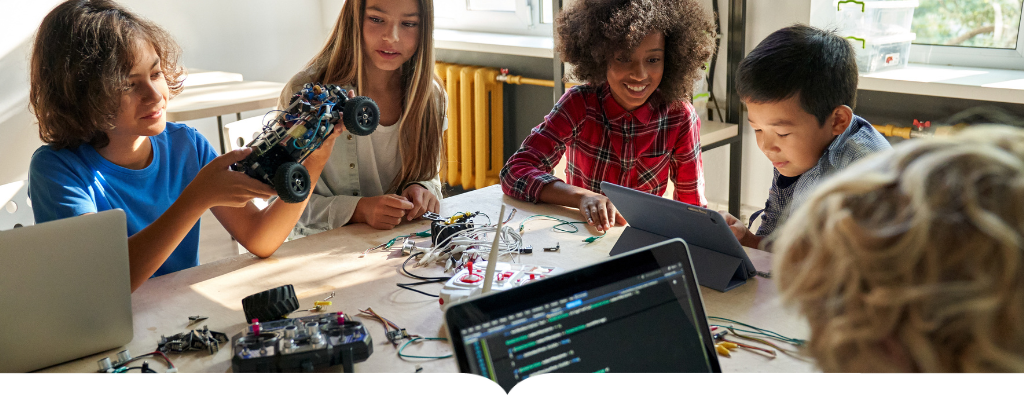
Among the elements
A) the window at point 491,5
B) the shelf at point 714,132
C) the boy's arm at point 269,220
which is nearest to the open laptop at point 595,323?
the boy's arm at point 269,220

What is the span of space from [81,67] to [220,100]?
4.23ft

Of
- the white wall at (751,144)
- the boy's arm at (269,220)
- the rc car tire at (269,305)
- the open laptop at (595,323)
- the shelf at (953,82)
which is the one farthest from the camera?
the white wall at (751,144)

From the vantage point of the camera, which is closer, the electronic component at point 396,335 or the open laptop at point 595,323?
the open laptop at point 595,323

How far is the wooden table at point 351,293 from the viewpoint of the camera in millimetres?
819

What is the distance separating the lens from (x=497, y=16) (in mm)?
3082

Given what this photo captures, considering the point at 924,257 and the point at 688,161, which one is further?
the point at 688,161

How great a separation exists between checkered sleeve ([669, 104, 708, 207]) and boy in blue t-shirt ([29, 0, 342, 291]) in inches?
32.6

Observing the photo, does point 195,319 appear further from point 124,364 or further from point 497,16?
point 497,16

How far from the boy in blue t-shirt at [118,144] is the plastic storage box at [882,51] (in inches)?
61.6

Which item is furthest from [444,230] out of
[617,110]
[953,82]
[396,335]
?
[953,82]

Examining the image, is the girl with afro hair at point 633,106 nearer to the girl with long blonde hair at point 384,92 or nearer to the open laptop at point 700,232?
the girl with long blonde hair at point 384,92

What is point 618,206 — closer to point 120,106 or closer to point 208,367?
point 208,367

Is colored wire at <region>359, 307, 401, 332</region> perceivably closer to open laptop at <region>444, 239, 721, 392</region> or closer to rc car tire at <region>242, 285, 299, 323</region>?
rc car tire at <region>242, 285, 299, 323</region>

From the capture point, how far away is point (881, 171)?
320 mm
